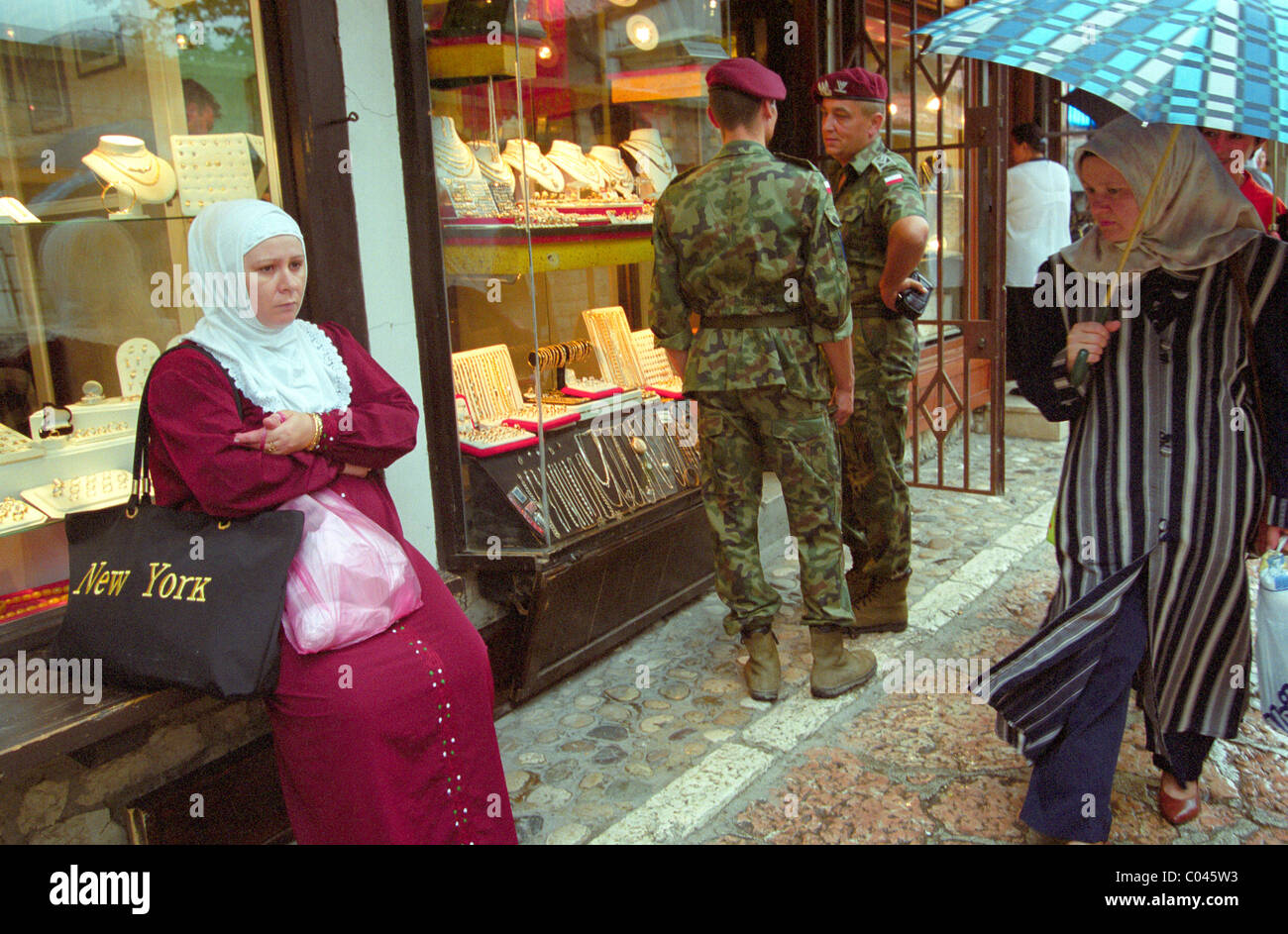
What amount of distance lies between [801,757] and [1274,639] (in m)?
1.39

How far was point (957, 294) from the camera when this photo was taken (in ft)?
25.9

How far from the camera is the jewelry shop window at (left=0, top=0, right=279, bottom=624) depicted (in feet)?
8.72

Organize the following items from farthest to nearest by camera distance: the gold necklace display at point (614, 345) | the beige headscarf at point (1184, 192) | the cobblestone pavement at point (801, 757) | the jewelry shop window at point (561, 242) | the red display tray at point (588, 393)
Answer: the gold necklace display at point (614, 345), the red display tray at point (588, 393), the jewelry shop window at point (561, 242), the cobblestone pavement at point (801, 757), the beige headscarf at point (1184, 192)

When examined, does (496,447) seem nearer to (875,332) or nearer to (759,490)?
(759,490)

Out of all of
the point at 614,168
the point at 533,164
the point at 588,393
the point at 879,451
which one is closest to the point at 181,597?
the point at 588,393

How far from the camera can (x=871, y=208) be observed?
3.74 meters

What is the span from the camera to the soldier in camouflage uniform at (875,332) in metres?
3.69

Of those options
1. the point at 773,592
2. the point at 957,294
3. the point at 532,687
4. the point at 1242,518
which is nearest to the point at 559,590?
the point at 532,687

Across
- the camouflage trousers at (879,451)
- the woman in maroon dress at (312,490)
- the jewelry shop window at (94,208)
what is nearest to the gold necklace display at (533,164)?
the jewelry shop window at (94,208)

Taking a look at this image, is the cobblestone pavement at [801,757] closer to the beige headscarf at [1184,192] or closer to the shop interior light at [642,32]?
the beige headscarf at [1184,192]

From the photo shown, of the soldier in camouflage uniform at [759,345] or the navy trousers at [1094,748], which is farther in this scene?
the soldier in camouflage uniform at [759,345]

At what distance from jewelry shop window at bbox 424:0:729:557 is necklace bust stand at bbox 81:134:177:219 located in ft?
2.77

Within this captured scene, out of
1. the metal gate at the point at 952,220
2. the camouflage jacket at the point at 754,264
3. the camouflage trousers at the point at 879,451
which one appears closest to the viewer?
the camouflage jacket at the point at 754,264

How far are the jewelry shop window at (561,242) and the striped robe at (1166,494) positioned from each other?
175 cm
